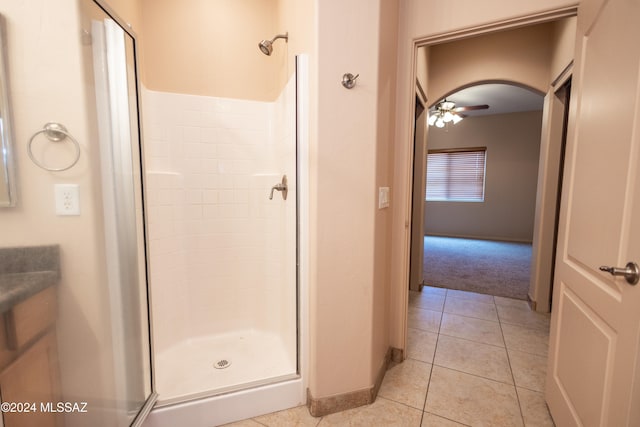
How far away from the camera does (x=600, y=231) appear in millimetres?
1011

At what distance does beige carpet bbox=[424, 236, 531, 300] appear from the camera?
3288 mm

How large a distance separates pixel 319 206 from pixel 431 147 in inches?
233

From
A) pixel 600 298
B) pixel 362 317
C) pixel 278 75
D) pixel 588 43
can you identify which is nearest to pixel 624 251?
pixel 600 298

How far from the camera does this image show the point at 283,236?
191 cm

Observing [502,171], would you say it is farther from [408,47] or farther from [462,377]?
[462,377]

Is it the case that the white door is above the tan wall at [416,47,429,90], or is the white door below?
below

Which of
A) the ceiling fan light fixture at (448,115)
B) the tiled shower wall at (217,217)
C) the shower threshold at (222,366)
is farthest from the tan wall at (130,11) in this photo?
the ceiling fan light fixture at (448,115)

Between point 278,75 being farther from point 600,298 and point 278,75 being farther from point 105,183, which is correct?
point 600,298

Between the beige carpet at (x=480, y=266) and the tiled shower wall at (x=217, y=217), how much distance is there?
7.80ft

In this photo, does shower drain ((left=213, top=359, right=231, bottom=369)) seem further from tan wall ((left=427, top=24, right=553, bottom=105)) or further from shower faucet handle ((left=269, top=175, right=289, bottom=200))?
tan wall ((left=427, top=24, right=553, bottom=105))

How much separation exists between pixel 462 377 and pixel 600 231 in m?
1.22

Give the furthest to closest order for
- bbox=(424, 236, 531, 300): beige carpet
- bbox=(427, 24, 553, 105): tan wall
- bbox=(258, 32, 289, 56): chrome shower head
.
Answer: bbox=(424, 236, 531, 300): beige carpet, bbox=(427, 24, 553, 105): tan wall, bbox=(258, 32, 289, 56): chrome shower head

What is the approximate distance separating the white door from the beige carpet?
2068 mm

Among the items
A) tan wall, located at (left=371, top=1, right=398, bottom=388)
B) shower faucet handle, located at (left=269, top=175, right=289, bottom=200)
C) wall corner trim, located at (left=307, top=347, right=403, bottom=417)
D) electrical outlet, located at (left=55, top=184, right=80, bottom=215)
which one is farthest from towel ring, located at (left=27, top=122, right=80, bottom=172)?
wall corner trim, located at (left=307, top=347, right=403, bottom=417)
